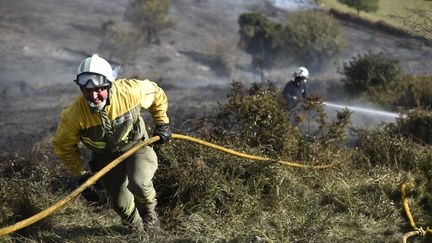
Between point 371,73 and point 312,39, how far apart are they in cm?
1194

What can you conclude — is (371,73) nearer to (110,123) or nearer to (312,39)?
(110,123)

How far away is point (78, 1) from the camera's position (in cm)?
3212

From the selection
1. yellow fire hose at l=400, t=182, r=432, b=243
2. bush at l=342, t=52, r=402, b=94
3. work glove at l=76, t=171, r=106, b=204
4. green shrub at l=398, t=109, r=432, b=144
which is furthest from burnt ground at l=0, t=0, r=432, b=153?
yellow fire hose at l=400, t=182, r=432, b=243

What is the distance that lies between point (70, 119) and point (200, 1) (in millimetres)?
32655

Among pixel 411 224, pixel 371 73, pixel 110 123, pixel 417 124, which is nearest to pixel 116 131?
pixel 110 123

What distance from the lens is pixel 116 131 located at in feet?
12.4

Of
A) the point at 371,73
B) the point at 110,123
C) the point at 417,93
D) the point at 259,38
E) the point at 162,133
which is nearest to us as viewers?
the point at 110,123

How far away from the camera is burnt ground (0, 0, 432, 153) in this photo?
17.6 m

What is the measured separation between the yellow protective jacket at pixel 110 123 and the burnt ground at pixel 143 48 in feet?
34.5

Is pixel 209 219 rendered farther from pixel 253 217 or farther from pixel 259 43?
pixel 259 43

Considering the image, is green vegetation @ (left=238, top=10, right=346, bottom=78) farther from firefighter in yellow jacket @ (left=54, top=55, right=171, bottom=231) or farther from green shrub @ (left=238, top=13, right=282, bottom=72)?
firefighter in yellow jacket @ (left=54, top=55, right=171, bottom=231)

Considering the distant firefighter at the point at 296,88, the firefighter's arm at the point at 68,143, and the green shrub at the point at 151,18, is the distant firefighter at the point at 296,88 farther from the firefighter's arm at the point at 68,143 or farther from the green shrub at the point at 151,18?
the green shrub at the point at 151,18

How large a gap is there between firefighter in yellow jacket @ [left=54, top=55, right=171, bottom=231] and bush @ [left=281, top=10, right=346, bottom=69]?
2149 cm

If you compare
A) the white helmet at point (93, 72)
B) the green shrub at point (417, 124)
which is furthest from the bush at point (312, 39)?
the white helmet at point (93, 72)
